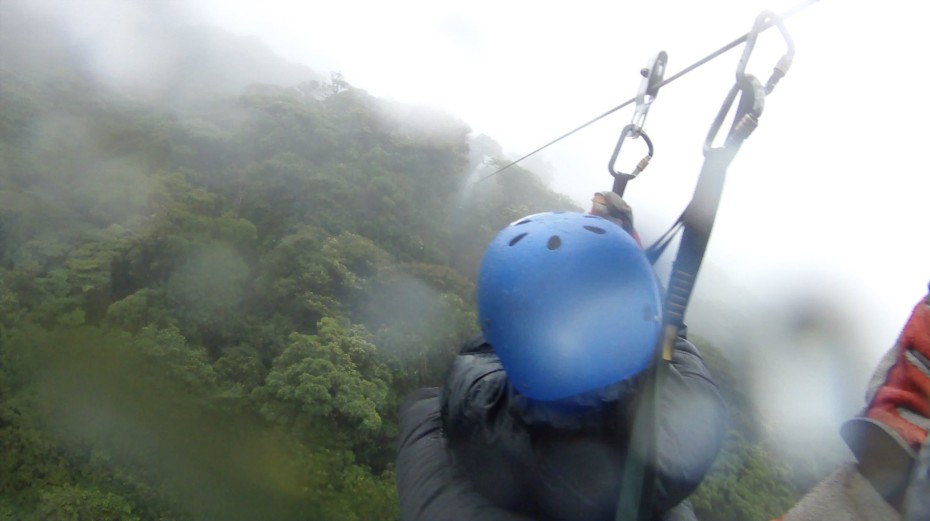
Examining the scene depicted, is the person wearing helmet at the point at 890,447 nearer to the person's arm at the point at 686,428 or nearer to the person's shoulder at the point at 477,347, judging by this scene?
the person's arm at the point at 686,428

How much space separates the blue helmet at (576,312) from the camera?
2.81 ft

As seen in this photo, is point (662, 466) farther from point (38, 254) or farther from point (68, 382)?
point (38, 254)

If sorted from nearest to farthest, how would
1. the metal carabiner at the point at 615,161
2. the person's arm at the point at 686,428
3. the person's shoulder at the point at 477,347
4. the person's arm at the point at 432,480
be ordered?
the person's arm at the point at 686,428, the person's arm at the point at 432,480, the person's shoulder at the point at 477,347, the metal carabiner at the point at 615,161

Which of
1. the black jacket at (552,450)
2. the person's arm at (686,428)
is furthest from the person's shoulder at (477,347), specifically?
the person's arm at (686,428)

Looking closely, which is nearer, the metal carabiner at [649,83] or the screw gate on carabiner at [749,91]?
the screw gate on carabiner at [749,91]

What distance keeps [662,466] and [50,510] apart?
168 inches

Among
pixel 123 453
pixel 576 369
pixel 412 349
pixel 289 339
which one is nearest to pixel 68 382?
pixel 123 453

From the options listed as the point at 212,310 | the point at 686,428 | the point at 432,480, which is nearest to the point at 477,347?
the point at 432,480

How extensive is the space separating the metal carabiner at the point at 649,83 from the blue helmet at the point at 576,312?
0.47 metres

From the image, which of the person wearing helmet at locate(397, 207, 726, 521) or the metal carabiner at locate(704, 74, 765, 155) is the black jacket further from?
the metal carabiner at locate(704, 74, 765, 155)

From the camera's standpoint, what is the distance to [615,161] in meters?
1.46

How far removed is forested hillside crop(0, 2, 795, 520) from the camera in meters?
4.09

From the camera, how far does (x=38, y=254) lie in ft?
15.7

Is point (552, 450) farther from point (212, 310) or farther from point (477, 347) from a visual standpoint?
point (212, 310)
